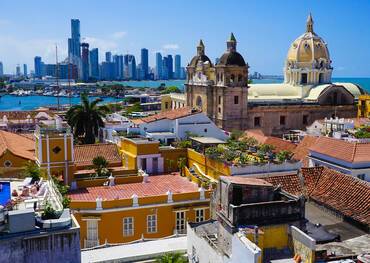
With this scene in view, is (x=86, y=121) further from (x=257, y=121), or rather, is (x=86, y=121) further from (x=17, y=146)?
(x=257, y=121)

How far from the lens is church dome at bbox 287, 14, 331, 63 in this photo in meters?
57.8

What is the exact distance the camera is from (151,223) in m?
20.0

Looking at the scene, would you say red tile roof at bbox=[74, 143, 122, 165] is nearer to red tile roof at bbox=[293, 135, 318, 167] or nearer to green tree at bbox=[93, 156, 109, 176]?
green tree at bbox=[93, 156, 109, 176]

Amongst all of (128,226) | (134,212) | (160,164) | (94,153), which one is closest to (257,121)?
(160,164)

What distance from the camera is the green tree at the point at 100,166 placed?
24.4m

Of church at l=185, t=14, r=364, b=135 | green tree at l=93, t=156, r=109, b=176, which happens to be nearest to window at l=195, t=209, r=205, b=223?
green tree at l=93, t=156, r=109, b=176

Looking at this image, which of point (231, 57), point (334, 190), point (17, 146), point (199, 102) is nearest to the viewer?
point (334, 190)

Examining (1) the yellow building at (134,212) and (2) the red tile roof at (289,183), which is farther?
(1) the yellow building at (134,212)

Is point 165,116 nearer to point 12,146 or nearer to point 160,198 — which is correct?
point 12,146

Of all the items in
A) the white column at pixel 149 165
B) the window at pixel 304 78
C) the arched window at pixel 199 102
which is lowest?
the white column at pixel 149 165

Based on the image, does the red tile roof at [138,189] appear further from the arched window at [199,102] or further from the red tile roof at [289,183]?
the arched window at [199,102]

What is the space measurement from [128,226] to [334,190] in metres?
8.88

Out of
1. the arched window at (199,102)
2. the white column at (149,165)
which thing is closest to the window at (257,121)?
the arched window at (199,102)

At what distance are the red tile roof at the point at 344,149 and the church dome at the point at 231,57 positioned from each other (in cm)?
2717
